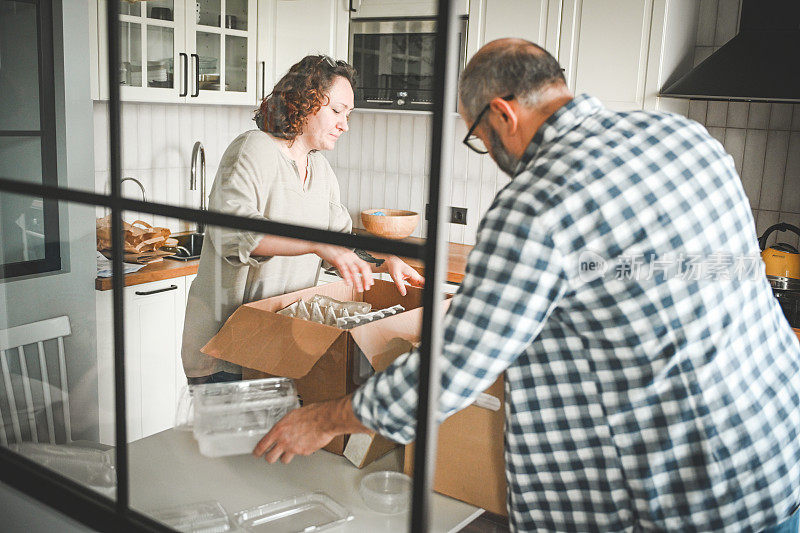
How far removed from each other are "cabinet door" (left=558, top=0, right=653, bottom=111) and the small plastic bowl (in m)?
A: 1.96

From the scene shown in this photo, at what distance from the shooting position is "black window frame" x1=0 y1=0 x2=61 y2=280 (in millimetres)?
1762

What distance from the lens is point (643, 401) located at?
3.03ft

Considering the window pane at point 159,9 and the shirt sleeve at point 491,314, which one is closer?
the shirt sleeve at point 491,314

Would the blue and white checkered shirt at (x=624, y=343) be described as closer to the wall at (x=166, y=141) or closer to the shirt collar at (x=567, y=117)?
the shirt collar at (x=567, y=117)

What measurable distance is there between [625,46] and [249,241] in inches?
79.5

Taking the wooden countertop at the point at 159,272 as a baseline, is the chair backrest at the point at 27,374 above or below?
below

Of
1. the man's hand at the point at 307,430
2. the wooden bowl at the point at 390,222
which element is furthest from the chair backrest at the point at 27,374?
the wooden bowl at the point at 390,222

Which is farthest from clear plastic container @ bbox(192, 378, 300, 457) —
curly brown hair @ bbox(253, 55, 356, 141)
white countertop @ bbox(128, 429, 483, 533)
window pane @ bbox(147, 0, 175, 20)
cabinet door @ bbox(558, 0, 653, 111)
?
cabinet door @ bbox(558, 0, 653, 111)

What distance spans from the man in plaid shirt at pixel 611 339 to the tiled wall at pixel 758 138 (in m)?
1.94

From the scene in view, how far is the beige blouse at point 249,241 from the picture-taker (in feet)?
3.72

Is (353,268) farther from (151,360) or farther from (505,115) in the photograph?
(151,360)

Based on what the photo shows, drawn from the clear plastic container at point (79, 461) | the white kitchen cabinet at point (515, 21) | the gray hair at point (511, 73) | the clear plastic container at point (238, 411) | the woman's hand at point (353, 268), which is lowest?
the clear plastic container at point (79, 461)

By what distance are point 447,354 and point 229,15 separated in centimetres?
152

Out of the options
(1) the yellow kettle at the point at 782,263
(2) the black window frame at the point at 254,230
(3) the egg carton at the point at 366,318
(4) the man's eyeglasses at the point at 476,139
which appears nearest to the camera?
(2) the black window frame at the point at 254,230
